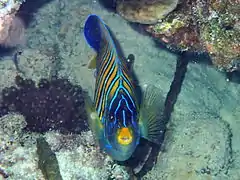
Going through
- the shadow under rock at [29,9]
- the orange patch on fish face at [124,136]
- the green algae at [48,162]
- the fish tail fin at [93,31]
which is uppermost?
the fish tail fin at [93,31]

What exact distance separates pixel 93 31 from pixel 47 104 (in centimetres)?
127

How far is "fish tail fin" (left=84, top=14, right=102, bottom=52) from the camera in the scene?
430 centimetres

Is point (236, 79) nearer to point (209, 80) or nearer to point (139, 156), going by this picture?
point (209, 80)

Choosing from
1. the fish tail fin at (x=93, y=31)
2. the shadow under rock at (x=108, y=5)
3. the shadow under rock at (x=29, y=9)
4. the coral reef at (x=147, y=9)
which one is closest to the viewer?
the coral reef at (x=147, y=9)

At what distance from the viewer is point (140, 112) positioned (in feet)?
11.7

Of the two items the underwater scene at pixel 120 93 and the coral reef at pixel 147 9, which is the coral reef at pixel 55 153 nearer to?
the underwater scene at pixel 120 93

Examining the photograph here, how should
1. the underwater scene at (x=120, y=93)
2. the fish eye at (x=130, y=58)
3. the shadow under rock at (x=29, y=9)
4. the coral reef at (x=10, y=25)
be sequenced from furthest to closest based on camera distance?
the shadow under rock at (x=29, y=9), the fish eye at (x=130, y=58), the coral reef at (x=10, y=25), the underwater scene at (x=120, y=93)

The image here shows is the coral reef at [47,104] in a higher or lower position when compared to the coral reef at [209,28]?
lower

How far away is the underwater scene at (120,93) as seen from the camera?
3654 millimetres

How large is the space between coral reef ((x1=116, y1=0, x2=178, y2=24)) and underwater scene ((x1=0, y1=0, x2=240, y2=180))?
1 cm

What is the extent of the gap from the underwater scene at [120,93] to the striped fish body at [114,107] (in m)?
0.01

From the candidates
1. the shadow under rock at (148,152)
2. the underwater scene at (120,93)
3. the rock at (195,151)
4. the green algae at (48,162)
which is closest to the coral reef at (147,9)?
the underwater scene at (120,93)

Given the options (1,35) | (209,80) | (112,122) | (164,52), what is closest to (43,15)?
(1,35)

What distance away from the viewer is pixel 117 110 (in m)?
3.26
